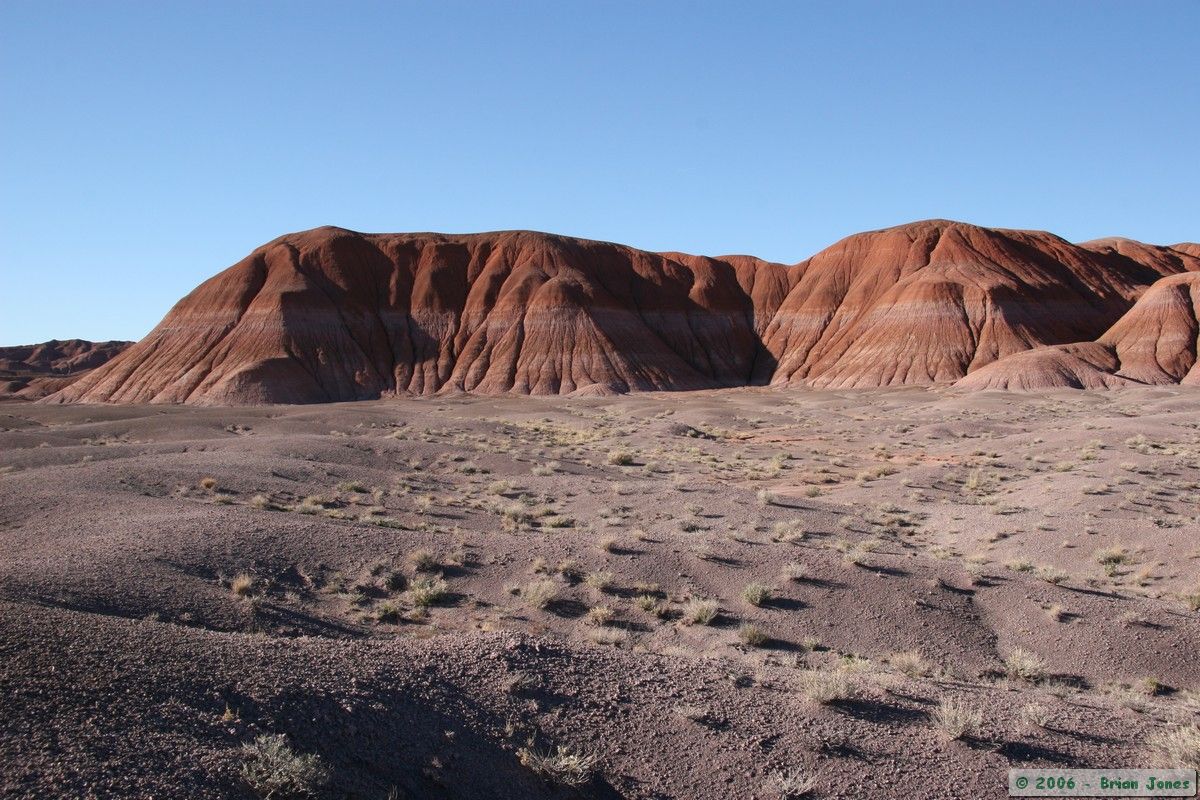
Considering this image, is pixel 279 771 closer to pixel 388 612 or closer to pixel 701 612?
pixel 388 612

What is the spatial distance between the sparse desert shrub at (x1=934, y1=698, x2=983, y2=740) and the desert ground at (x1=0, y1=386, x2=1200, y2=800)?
0.14 ft

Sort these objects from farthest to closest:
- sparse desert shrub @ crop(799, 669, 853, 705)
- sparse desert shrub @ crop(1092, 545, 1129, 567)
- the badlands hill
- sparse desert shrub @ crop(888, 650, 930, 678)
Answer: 1. the badlands hill
2. sparse desert shrub @ crop(1092, 545, 1129, 567)
3. sparse desert shrub @ crop(888, 650, 930, 678)
4. sparse desert shrub @ crop(799, 669, 853, 705)

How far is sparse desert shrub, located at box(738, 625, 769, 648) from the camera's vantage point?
36.1ft

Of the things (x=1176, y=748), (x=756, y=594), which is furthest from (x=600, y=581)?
(x=1176, y=748)

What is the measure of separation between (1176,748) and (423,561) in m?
10.2

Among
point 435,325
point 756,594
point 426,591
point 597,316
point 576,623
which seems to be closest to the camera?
point 576,623

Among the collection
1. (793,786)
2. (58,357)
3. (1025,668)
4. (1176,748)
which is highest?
(58,357)

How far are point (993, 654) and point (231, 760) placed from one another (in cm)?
971

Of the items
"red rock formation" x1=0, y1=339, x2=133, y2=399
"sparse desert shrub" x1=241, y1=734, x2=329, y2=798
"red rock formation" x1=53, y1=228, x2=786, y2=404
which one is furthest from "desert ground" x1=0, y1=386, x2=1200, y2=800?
"red rock formation" x1=0, y1=339, x2=133, y2=399

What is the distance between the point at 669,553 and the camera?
14375mm

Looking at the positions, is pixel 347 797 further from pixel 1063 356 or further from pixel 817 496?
pixel 1063 356

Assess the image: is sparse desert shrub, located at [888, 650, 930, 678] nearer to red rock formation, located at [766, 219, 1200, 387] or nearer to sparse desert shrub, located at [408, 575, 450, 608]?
sparse desert shrub, located at [408, 575, 450, 608]

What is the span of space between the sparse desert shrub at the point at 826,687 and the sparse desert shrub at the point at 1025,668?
3527mm

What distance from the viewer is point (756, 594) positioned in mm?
12344
